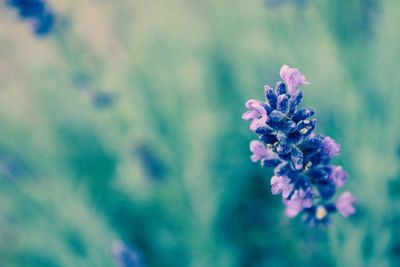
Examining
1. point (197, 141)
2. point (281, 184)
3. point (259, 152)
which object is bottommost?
point (281, 184)

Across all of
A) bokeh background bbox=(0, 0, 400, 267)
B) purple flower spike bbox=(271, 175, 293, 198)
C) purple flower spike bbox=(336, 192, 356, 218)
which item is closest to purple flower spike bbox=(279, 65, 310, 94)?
purple flower spike bbox=(271, 175, 293, 198)

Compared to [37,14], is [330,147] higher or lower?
lower

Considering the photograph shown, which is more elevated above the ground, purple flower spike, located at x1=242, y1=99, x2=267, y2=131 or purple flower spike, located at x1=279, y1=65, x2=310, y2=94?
purple flower spike, located at x1=279, y1=65, x2=310, y2=94

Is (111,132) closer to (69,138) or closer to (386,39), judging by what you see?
(69,138)

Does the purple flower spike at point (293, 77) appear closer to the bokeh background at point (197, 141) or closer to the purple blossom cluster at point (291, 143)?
the purple blossom cluster at point (291, 143)

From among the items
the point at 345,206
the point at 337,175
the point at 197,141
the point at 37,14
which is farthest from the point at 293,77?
the point at 197,141

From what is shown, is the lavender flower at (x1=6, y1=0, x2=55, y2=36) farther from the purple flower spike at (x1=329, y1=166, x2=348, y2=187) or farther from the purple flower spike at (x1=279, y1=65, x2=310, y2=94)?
the purple flower spike at (x1=329, y1=166, x2=348, y2=187)

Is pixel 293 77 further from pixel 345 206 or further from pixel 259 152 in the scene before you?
pixel 345 206
